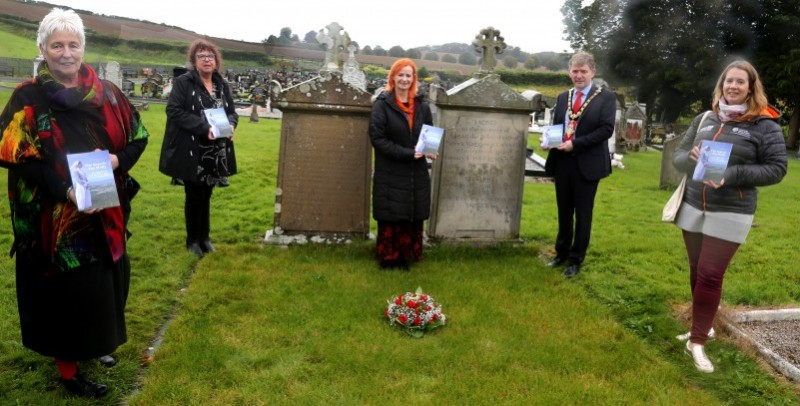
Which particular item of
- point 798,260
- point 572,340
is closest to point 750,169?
point 572,340

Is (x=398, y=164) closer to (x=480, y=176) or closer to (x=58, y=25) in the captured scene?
(x=480, y=176)

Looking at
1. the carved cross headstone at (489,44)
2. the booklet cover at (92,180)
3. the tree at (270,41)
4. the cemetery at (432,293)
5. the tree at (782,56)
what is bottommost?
the cemetery at (432,293)

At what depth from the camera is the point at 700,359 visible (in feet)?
14.0

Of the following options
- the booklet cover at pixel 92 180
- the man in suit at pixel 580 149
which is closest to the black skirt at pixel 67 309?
the booklet cover at pixel 92 180

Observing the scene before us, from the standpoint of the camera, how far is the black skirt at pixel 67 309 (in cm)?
332

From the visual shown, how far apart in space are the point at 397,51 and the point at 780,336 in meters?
62.2

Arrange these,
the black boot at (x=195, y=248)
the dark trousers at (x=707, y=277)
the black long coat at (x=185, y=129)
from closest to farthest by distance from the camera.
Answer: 1. the dark trousers at (x=707, y=277)
2. the black long coat at (x=185, y=129)
3. the black boot at (x=195, y=248)

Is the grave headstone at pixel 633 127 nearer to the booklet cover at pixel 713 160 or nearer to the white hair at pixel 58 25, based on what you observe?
the booklet cover at pixel 713 160

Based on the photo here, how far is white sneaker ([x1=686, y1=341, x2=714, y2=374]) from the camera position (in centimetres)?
423

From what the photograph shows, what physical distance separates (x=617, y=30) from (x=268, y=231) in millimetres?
29529

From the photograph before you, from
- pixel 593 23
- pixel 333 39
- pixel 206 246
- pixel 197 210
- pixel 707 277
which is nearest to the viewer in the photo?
pixel 707 277

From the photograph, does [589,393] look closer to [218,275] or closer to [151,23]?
[218,275]

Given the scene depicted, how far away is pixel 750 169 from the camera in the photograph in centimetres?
400

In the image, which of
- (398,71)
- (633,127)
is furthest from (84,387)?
(633,127)
